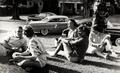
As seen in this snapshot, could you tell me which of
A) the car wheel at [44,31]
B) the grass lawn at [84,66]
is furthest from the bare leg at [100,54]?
the car wheel at [44,31]

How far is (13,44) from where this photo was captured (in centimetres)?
826

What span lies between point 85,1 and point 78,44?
75.3 feet

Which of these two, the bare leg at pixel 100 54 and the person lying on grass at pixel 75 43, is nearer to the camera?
the person lying on grass at pixel 75 43

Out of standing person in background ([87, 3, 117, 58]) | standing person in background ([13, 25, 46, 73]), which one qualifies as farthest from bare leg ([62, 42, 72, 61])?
standing person in background ([13, 25, 46, 73])

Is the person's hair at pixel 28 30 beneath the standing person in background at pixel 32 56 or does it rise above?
above

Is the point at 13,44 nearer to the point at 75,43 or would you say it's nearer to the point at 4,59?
the point at 4,59

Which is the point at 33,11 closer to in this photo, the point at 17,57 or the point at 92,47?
the point at 92,47

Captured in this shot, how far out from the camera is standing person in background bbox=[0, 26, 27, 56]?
Result: 8039 millimetres

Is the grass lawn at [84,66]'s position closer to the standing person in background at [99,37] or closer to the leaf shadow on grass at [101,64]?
the leaf shadow on grass at [101,64]

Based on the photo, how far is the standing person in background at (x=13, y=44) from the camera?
26.4 ft

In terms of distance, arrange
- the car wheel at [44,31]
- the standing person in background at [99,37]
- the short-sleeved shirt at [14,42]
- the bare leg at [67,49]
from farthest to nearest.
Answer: the car wheel at [44,31] < the standing person in background at [99,37] < the bare leg at [67,49] < the short-sleeved shirt at [14,42]

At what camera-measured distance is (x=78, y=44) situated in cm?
838

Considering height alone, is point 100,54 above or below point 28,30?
below

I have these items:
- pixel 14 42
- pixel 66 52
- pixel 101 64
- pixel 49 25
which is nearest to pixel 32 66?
pixel 14 42
